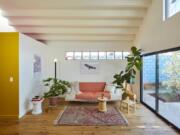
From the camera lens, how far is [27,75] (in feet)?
20.2

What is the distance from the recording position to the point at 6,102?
5.46 m

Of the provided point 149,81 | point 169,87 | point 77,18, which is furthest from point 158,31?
point 77,18

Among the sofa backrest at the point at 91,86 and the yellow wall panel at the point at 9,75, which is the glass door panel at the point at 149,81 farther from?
the yellow wall panel at the point at 9,75

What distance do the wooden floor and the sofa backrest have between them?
9.00ft

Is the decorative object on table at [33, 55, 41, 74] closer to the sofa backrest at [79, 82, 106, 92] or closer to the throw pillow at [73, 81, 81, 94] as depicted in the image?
the throw pillow at [73, 81, 81, 94]

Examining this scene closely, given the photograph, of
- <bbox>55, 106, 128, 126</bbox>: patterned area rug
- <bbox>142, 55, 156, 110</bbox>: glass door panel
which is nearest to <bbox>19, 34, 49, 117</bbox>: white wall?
<bbox>55, 106, 128, 126</bbox>: patterned area rug

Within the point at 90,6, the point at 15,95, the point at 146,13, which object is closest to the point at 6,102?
the point at 15,95

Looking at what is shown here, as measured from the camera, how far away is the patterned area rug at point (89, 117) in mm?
4984

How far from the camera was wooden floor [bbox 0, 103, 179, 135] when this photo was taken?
4.31m

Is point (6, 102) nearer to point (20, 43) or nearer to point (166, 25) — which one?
point (20, 43)

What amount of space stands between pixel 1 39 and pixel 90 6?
261cm

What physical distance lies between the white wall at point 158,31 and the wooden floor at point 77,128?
1.86 metres

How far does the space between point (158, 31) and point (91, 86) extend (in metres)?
3.58

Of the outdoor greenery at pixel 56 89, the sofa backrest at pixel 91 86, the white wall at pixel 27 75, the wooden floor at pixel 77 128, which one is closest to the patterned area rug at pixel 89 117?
the wooden floor at pixel 77 128
